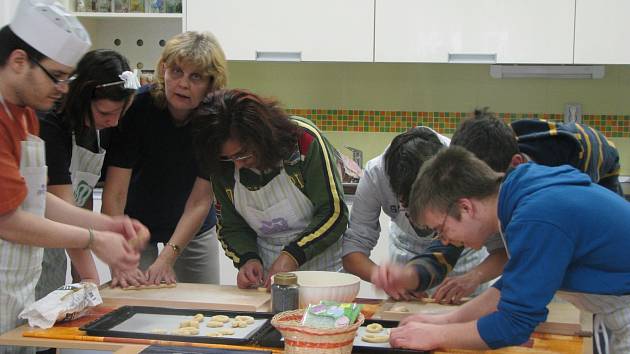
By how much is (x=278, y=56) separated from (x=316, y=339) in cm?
247

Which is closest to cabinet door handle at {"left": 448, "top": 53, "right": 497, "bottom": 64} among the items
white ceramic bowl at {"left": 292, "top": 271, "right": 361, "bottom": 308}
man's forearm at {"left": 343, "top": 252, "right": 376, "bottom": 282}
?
man's forearm at {"left": 343, "top": 252, "right": 376, "bottom": 282}

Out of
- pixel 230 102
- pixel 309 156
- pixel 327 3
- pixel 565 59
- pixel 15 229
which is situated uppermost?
pixel 327 3

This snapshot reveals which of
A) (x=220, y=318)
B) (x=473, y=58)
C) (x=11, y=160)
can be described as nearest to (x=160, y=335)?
(x=220, y=318)

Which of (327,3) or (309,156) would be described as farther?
(327,3)

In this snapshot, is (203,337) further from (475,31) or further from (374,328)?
(475,31)

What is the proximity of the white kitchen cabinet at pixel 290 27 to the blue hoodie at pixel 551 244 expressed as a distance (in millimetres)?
2250

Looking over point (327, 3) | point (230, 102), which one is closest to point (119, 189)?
point (230, 102)

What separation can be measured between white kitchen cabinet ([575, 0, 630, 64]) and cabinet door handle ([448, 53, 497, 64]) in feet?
1.29

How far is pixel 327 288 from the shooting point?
1.64m

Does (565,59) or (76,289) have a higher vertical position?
(565,59)

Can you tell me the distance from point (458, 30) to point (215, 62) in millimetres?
1699

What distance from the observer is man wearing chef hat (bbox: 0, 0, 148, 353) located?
1.45 metres

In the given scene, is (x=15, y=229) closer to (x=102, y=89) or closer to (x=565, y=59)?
(x=102, y=89)

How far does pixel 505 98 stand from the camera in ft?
12.2
